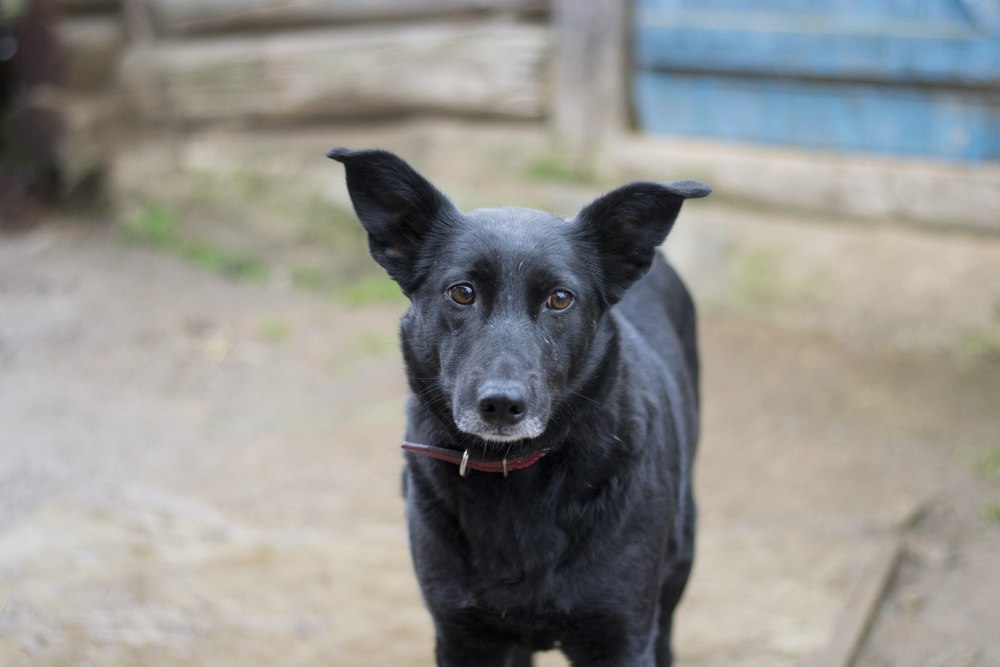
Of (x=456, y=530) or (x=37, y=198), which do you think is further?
(x=37, y=198)

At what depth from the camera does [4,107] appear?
7938 mm

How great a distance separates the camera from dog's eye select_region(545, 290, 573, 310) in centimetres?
269

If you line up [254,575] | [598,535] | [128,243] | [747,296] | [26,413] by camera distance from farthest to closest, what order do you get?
[128,243] → [747,296] → [26,413] → [254,575] → [598,535]

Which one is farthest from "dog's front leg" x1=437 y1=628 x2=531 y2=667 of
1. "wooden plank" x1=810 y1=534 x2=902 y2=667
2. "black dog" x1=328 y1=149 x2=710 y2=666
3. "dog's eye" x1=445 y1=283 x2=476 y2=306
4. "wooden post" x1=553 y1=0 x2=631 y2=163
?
"wooden post" x1=553 y1=0 x2=631 y2=163

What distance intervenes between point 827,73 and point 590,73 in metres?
1.32

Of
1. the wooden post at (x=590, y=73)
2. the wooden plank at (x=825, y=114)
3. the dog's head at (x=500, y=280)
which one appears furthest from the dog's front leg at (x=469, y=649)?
the wooden post at (x=590, y=73)

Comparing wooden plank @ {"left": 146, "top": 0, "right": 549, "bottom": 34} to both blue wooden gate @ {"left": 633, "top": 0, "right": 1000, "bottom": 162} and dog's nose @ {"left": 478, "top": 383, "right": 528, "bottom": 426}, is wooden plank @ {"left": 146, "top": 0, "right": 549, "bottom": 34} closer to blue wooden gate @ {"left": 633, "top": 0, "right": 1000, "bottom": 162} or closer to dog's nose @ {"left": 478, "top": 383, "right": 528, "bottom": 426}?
blue wooden gate @ {"left": 633, "top": 0, "right": 1000, "bottom": 162}

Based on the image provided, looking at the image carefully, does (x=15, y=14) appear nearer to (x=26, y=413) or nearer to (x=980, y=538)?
(x=26, y=413)

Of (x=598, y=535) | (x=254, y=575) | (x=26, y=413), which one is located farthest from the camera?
(x=26, y=413)

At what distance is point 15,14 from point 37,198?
1.22m

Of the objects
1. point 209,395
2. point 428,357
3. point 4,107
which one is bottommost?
point 209,395

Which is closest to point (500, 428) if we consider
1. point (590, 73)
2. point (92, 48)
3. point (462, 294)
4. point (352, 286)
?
point (462, 294)

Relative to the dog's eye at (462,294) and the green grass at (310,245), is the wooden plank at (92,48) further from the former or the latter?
the dog's eye at (462,294)

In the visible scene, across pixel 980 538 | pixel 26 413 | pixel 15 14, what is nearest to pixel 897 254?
pixel 980 538
